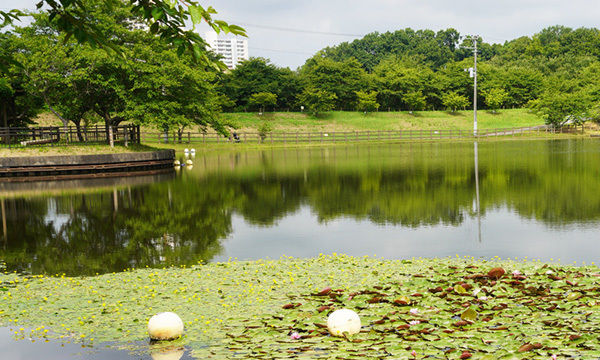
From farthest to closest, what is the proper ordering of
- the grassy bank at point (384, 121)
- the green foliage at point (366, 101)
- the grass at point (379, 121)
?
the green foliage at point (366, 101) → the grassy bank at point (384, 121) → the grass at point (379, 121)

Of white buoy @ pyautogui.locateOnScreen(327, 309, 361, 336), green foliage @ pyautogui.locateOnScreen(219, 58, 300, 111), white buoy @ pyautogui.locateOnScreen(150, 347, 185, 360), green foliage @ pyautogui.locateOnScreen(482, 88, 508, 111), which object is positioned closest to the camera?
white buoy @ pyautogui.locateOnScreen(150, 347, 185, 360)

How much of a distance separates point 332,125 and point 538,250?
6915 cm

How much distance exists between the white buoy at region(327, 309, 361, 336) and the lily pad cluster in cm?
9

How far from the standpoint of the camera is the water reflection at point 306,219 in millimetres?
11375

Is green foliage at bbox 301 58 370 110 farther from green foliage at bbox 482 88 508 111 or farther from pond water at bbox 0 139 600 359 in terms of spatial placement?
pond water at bbox 0 139 600 359

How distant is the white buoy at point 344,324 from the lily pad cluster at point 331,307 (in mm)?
91

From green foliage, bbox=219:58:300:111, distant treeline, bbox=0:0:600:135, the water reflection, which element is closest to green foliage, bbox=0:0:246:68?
distant treeline, bbox=0:0:600:135

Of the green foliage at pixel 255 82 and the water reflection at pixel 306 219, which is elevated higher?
the green foliage at pixel 255 82

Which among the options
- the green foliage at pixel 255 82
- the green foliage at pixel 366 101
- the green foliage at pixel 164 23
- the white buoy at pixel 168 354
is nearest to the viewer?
the green foliage at pixel 164 23

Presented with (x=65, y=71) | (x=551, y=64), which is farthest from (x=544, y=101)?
(x=65, y=71)

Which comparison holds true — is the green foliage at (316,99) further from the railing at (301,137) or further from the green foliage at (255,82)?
the railing at (301,137)

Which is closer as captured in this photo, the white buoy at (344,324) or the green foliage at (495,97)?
the white buoy at (344,324)

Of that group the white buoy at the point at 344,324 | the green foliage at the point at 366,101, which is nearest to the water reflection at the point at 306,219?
the white buoy at the point at 344,324

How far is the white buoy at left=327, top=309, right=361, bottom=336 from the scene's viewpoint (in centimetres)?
621
